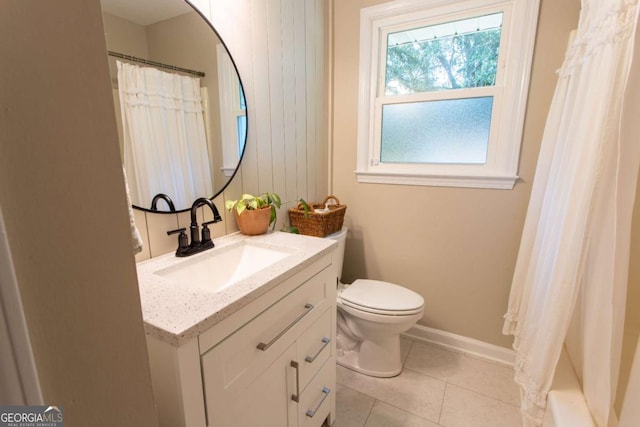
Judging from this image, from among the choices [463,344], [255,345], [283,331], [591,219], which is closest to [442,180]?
[591,219]

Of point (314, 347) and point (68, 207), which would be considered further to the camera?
point (314, 347)

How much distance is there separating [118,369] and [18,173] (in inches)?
9.8

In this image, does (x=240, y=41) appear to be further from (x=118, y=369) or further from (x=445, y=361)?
(x=445, y=361)

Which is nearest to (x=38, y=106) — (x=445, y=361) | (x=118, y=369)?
(x=118, y=369)

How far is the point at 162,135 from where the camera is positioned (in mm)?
1091

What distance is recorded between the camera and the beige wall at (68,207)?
27cm

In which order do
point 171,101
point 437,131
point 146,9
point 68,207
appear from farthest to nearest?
point 437,131 < point 171,101 < point 146,9 < point 68,207

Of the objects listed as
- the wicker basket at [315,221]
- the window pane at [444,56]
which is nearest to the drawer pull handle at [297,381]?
the wicker basket at [315,221]

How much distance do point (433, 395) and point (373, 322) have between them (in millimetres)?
513

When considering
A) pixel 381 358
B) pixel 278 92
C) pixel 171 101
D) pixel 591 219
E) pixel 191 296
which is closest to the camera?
pixel 191 296

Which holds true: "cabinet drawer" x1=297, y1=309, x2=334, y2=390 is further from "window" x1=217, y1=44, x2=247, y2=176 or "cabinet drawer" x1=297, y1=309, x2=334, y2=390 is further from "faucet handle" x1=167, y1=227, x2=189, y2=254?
"window" x1=217, y1=44, x2=247, y2=176

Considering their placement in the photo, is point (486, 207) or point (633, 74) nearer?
point (633, 74)

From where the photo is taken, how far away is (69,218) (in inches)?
12.4

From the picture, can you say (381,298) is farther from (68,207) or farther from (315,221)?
(68,207)
